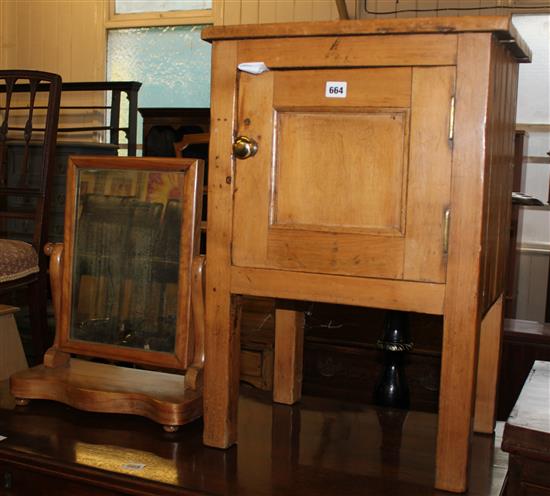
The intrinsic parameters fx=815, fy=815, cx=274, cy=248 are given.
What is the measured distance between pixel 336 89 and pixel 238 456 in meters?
0.59

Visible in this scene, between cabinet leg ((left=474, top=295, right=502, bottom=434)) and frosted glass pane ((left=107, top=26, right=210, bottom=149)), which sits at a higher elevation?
frosted glass pane ((left=107, top=26, right=210, bottom=149))

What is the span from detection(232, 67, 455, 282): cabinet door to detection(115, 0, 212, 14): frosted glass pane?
375 centimetres

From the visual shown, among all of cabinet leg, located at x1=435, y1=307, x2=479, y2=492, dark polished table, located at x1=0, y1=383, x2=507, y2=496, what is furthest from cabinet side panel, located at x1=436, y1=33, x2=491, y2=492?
dark polished table, located at x1=0, y1=383, x2=507, y2=496

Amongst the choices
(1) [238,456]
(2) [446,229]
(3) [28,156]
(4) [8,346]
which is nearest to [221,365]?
(1) [238,456]

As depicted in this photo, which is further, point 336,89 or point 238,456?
point 238,456

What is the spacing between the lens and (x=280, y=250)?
48.0 inches

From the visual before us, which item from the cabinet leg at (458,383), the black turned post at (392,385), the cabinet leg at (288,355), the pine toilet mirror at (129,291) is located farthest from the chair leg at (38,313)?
the cabinet leg at (458,383)

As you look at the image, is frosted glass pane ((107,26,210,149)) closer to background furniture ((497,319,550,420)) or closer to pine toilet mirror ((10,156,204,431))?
background furniture ((497,319,550,420))

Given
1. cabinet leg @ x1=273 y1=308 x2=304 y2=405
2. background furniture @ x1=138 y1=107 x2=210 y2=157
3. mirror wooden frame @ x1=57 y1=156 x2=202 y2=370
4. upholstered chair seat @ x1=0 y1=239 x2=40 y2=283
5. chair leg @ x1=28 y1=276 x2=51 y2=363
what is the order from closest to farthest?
mirror wooden frame @ x1=57 y1=156 x2=202 y2=370, cabinet leg @ x1=273 y1=308 x2=304 y2=405, upholstered chair seat @ x1=0 y1=239 x2=40 y2=283, chair leg @ x1=28 y1=276 x2=51 y2=363, background furniture @ x1=138 y1=107 x2=210 y2=157

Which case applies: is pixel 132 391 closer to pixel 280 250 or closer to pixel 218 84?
pixel 280 250

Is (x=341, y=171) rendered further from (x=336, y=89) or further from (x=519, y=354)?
(x=519, y=354)

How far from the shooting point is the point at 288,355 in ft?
5.15

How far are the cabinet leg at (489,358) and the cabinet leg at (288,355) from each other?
0.35 m

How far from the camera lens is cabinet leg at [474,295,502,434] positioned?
142cm
